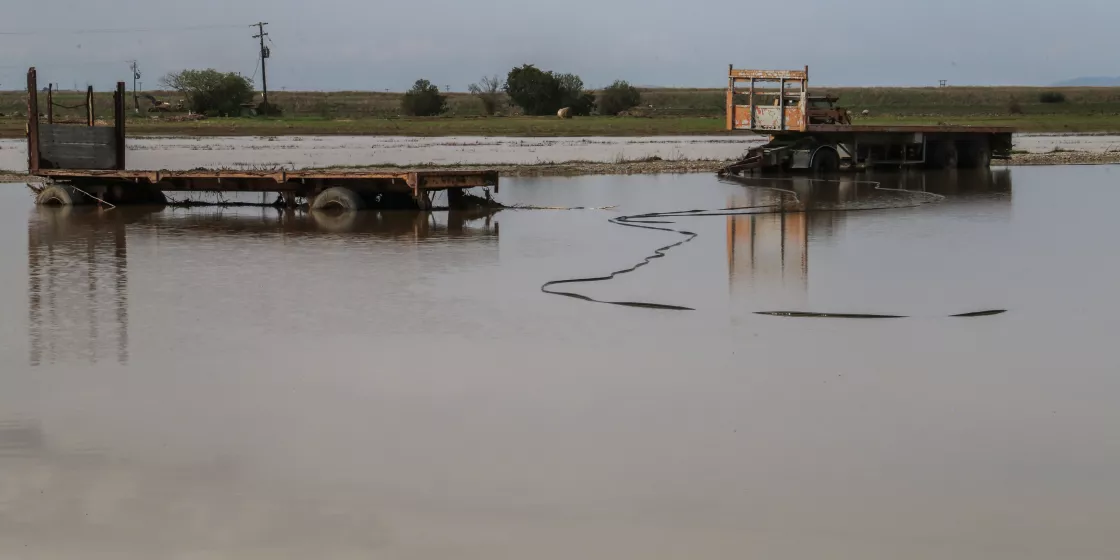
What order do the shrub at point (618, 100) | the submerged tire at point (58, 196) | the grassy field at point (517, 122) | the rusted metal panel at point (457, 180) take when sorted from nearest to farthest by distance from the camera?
the rusted metal panel at point (457, 180)
the submerged tire at point (58, 196)
the grassy field at point (517, 122)
the shrub at point (618, 100)

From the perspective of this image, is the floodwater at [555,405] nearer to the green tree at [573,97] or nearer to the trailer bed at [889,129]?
the trailer bed at [889,129]

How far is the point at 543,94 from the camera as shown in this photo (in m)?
95.0

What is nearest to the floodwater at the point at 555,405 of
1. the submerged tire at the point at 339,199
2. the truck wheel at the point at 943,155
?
the submerged tire at the point at 339,199

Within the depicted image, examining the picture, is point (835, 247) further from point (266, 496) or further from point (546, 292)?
point (266, 496)

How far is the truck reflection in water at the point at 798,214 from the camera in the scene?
14.1 m

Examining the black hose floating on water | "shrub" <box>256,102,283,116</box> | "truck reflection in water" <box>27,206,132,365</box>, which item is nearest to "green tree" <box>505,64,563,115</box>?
"shrub" <box>256,102,283,116</box>

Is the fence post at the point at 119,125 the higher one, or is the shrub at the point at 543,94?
the shrub at the point at 543,94

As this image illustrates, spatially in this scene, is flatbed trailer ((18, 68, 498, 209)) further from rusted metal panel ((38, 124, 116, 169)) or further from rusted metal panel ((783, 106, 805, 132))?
rusted metal panel ((783, 106, 805, 132))

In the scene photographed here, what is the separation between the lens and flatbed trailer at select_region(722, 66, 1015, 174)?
3138cm

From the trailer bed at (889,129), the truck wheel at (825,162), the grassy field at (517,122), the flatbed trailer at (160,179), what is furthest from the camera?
the grassy field at (517,122)

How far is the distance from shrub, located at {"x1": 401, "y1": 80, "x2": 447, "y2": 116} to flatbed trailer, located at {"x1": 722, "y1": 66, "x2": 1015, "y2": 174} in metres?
65.2

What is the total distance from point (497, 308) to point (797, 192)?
1536 centimetres

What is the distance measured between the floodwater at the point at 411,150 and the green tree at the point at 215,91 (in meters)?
32.7

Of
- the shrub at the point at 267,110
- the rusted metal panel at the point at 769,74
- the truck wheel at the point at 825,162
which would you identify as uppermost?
the shrub at the point at 267,110
